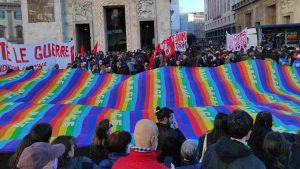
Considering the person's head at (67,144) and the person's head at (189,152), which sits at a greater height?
the person's head at (67,144)

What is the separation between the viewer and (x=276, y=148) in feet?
11.9

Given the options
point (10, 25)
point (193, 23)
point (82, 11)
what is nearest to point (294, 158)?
point (82, 11)

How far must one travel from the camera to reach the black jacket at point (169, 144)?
4.76m

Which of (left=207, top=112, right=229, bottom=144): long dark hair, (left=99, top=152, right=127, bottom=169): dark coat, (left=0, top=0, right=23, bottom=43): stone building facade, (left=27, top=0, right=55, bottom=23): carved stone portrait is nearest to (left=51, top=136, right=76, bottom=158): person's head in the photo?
(left=99, top=152, right=127, bottom=169): dark coat

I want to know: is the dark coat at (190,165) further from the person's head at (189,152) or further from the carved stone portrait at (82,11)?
the carved stone portrait at (82,11)

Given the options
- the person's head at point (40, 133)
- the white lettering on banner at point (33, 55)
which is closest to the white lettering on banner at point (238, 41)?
the white lettering on banner at point (33, 55)

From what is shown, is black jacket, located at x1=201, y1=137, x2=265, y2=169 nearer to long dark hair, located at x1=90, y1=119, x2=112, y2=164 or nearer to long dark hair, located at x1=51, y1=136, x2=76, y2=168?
long dark hair, located at x1=51, y1=136, x2=76, y2=168

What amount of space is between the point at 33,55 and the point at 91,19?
22.7 meters

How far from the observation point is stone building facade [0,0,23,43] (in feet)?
263

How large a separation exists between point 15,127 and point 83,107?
159cm

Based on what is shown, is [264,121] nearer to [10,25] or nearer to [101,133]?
[101,133]

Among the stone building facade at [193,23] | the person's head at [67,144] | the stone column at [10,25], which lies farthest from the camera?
the stone building facade at [193,23]

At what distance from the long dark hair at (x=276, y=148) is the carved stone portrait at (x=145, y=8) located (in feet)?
102

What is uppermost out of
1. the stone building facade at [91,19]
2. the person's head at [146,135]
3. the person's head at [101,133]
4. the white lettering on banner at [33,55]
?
the stone building facade at [91,19]
